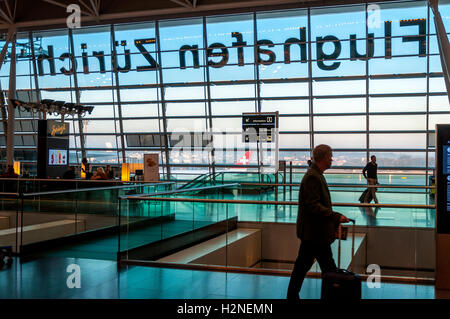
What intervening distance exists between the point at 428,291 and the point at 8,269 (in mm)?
5057

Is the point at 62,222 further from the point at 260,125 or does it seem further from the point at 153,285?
the point at 260,125

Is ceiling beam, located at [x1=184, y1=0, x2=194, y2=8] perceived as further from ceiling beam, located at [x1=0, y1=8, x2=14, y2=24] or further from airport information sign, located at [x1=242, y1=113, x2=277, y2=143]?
ceiling beam, located at [x1=0, y1=8, x2=14, y2=24]

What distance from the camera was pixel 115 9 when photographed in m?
21.7

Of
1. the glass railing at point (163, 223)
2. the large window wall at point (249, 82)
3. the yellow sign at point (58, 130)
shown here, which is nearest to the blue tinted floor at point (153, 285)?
the glass railing at point (163, 223)

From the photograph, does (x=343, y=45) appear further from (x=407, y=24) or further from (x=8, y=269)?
(x=8, y=269)

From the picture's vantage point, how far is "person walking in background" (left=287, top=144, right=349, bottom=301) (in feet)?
14.9

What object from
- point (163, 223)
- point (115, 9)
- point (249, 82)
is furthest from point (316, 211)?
point (115, 9)

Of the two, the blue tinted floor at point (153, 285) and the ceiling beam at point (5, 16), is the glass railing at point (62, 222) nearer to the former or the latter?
the blue tinted floor at point (153, 285)

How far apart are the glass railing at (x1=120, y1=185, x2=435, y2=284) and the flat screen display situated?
35.4ft

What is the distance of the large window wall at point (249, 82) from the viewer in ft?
63.4

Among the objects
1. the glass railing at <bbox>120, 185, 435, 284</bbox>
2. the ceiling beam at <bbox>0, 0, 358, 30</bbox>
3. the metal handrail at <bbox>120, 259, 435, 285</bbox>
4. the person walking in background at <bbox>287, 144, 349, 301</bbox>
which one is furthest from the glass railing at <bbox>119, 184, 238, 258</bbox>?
the ceiling beam at <bbox>0, 0, 358, 30</bbox>

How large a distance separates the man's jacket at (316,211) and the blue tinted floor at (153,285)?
969mm

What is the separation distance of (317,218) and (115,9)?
19345 mm
